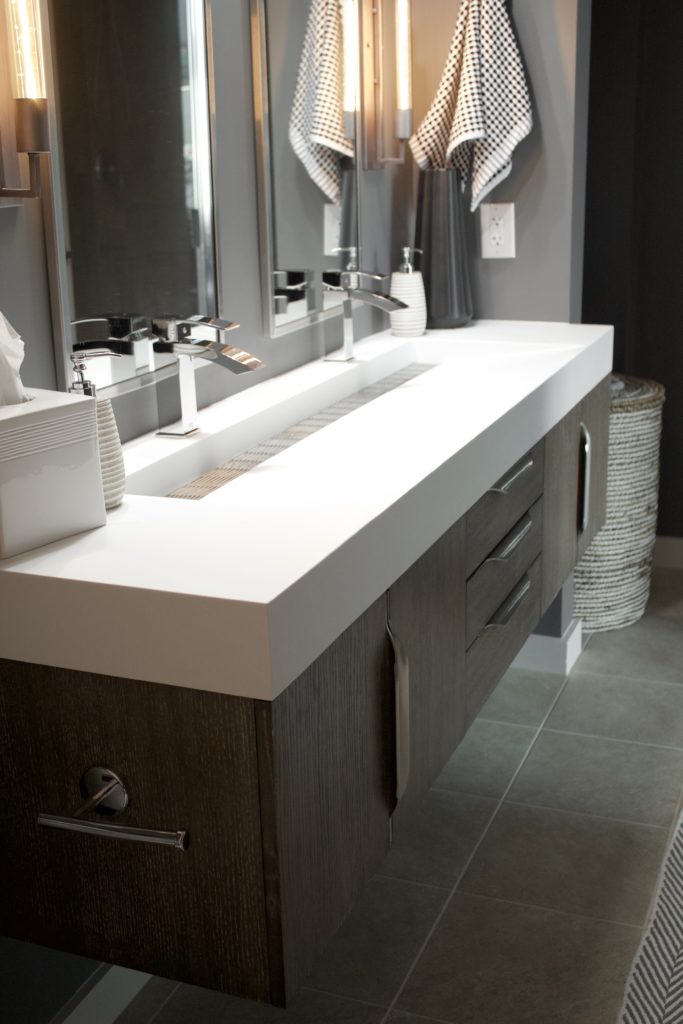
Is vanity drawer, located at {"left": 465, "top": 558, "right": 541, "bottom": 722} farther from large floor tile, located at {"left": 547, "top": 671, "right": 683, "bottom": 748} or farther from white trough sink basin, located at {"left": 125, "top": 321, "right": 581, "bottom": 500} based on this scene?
large floor tile, located at {"left": 547, "top": 671, "right": 683, "bottom": 748}

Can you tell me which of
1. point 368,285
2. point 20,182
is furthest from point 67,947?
point 368,285

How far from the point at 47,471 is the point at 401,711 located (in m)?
0.55

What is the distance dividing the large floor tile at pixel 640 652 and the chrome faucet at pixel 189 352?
1.70 m

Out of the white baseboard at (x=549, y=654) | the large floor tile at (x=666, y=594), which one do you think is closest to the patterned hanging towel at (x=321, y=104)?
the white baseboard at (x=549, y=654)

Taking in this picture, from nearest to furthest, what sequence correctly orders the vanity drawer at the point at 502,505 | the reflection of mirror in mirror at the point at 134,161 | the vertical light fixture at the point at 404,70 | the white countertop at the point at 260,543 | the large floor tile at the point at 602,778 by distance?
the white countertop at the point at 260,543
the reflection of mirror in mirror at the point at 134,161
the vanity drawer at the point at 502,505
the large floor tile at the point at 602,778
the vertical light fixture at the point at 404,70

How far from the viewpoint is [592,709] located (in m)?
3.00

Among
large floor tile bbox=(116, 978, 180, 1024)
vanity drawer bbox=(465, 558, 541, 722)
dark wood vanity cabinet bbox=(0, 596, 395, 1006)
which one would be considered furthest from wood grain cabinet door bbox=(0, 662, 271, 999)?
vanity drawer bbox=(465, 558, 541, 722)

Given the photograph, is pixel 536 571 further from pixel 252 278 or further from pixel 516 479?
pixel 252 278

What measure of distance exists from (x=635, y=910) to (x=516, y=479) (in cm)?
83

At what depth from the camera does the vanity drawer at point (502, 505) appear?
188cm

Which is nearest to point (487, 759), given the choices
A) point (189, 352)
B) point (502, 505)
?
point (502, 505)

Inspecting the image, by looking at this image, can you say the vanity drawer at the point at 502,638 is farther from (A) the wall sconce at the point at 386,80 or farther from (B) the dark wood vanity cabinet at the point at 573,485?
(A) the wall sconce at the point at 386,80

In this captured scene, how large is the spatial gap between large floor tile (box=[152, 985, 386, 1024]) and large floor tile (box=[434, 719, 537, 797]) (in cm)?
73

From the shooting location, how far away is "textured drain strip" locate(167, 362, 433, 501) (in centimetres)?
177
